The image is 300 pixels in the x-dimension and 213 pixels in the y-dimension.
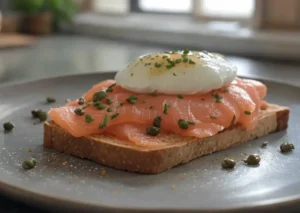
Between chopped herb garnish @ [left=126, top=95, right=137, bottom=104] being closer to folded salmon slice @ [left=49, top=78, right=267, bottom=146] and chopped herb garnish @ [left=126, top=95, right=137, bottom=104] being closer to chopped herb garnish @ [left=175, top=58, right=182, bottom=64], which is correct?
folded salmon slice @ [left=49, top=78, right=267, bottom=146]

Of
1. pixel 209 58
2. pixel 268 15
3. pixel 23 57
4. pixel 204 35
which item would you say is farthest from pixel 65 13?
pixel 209 58

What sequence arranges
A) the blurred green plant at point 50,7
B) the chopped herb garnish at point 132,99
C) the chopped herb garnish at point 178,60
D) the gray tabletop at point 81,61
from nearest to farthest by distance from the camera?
1. the chopped herb garnish at point 132,99
2. the chopped herb garnish at point 178,60
3. the gray tabletop at point 81,61
4. the blurred green plant at point 50,7

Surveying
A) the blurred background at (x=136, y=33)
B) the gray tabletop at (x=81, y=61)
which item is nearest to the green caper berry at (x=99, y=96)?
the gray tabletop at (x=81, y=61)

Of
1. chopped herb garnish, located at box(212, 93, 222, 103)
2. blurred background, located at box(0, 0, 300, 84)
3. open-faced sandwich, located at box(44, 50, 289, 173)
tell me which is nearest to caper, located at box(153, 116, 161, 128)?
open-faced sandwich, located at box(44, 50, 289, 173)

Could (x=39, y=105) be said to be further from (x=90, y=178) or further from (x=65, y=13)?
(x=65, y=13)

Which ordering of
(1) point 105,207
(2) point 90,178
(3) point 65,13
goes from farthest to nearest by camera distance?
(3) point 65,13 → (2) point 90,178 → (1) point 105,207

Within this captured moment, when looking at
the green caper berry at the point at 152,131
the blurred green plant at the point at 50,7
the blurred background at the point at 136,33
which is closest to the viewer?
the green caper berry at the point at 152,131

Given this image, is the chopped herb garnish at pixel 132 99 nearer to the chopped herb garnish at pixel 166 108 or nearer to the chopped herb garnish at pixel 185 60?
the chopped herb garnish at pixel 166 108
